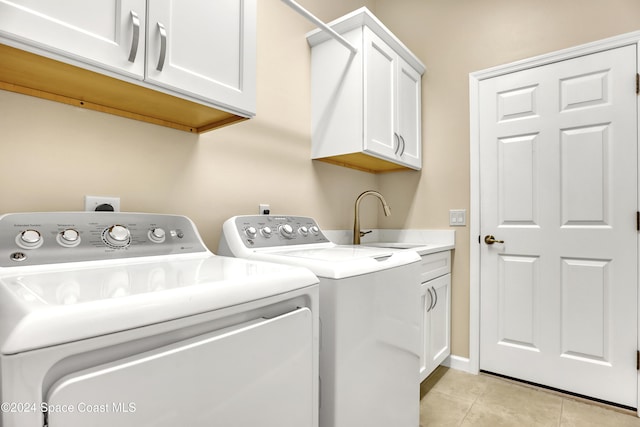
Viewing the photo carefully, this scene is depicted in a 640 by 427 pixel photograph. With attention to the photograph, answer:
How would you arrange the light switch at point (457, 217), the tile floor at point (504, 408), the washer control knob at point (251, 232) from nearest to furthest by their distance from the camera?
the washer control knob at point (251, 232)
the tile floor at point (504, 408)
the light switch at point (457, 217)

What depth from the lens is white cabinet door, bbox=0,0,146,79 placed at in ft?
2.48

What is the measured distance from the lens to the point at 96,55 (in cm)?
87

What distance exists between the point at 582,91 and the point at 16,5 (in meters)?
2.57

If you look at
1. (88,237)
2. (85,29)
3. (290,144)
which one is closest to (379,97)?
(290,144)

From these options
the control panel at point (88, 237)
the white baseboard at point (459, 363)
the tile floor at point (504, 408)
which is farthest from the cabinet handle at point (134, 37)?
the white baseboard at point (459, 363)

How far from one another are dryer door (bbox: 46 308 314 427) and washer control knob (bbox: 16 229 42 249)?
562 mm

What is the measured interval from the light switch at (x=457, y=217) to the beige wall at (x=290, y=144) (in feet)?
0.12

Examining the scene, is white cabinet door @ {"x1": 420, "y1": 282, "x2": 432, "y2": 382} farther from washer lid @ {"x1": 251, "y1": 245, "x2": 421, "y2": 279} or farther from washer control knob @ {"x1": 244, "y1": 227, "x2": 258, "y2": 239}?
washer control knob @ {"x1": 244, "y1": 227, "x2": 258, "y2": 239}

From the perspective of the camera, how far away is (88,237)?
991 mm

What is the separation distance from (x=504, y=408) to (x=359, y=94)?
1.93 meters

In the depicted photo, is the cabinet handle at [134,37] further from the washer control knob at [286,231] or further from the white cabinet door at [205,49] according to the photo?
the washer control knob at [286,231]

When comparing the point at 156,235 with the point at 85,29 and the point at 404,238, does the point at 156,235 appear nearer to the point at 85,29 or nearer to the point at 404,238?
the point at 85,29

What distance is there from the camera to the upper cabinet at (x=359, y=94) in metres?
1.89

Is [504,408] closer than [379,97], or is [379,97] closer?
[504,408]
